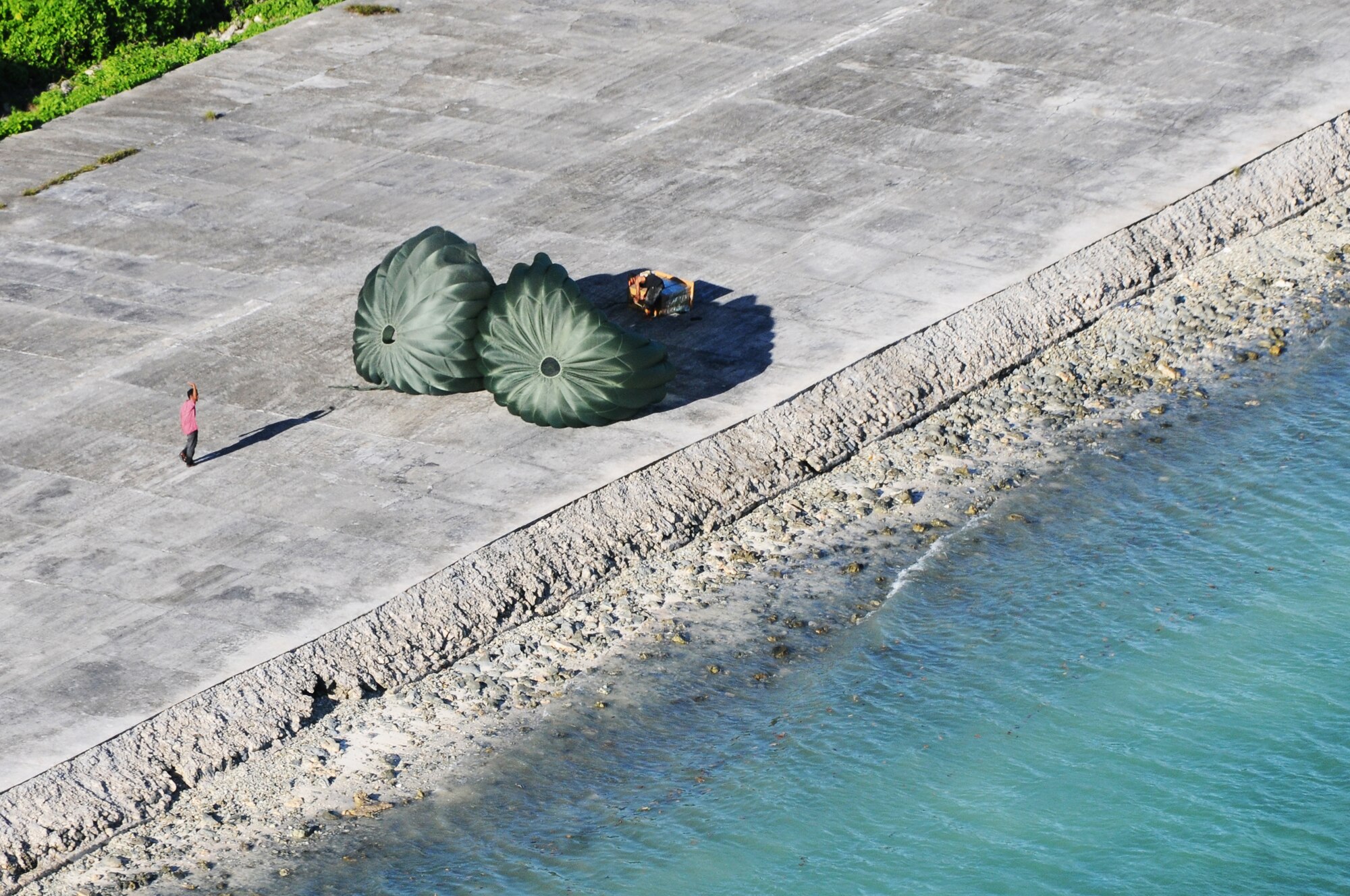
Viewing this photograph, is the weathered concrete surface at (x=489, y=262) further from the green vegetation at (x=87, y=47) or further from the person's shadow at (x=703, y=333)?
the green vegetation at (x=87, y=47)

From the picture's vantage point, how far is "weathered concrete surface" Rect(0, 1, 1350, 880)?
1770cm

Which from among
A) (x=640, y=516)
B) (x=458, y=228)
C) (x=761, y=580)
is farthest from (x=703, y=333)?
(x=458, y=228)

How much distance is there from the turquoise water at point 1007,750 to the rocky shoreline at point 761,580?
40 cm

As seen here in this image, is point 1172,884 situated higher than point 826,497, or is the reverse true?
point 826,497

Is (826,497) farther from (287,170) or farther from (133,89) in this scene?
(133,89)

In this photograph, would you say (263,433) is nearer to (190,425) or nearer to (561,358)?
(190,425)

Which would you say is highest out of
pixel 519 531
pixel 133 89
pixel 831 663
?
pixel 133 89

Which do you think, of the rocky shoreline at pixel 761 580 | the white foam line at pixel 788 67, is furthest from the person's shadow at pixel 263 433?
the white foam line at pixel 788 67

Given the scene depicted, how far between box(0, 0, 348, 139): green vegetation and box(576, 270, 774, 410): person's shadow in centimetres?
1260

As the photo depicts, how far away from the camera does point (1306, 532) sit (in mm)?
19875

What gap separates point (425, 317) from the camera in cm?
2117

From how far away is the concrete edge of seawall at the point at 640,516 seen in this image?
1567cm

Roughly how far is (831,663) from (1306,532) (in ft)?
20.4

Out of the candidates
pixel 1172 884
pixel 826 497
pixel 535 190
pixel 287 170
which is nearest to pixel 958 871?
pixel 1172 884
